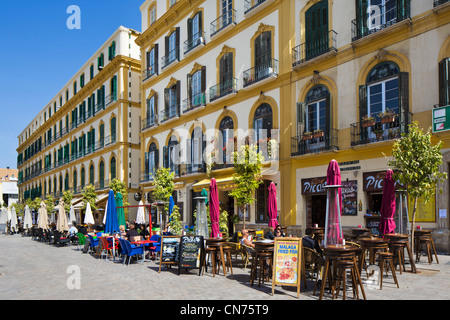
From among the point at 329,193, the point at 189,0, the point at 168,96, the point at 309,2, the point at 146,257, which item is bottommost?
the point at 146,257

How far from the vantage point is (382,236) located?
1066cm

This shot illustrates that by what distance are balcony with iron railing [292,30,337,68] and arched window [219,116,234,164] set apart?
5.74m

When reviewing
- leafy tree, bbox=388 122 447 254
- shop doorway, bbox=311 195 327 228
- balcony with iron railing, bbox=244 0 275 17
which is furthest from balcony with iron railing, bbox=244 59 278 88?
leafy tree, bbox=388 122 447 254

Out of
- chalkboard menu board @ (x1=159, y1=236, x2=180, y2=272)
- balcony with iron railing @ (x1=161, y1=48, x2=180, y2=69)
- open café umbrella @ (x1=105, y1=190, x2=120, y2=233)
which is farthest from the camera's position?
balcony with iron railing @ (x1=161, y1=48, x2=180, y2=69)

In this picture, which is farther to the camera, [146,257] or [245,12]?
[245,12]

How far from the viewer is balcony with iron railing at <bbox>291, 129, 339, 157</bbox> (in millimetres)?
16422

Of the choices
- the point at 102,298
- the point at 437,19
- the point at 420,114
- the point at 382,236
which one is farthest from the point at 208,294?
the point at 437,19

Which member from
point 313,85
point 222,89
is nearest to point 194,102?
point 222,89

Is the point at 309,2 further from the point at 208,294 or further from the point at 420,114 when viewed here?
the point at 208,294

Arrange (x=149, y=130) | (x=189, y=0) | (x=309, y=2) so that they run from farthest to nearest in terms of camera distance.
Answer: (x=149, y=130) < (x=189, y=0) < (x=309, y=2)

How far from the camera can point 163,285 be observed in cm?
899

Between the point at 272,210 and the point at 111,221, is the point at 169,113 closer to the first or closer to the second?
the point at 111,221

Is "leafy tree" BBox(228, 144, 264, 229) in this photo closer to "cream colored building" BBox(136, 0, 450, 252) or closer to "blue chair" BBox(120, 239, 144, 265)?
"cream colored building" BBox(136, 0, 450, 252)

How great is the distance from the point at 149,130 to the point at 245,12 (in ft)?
44.8
